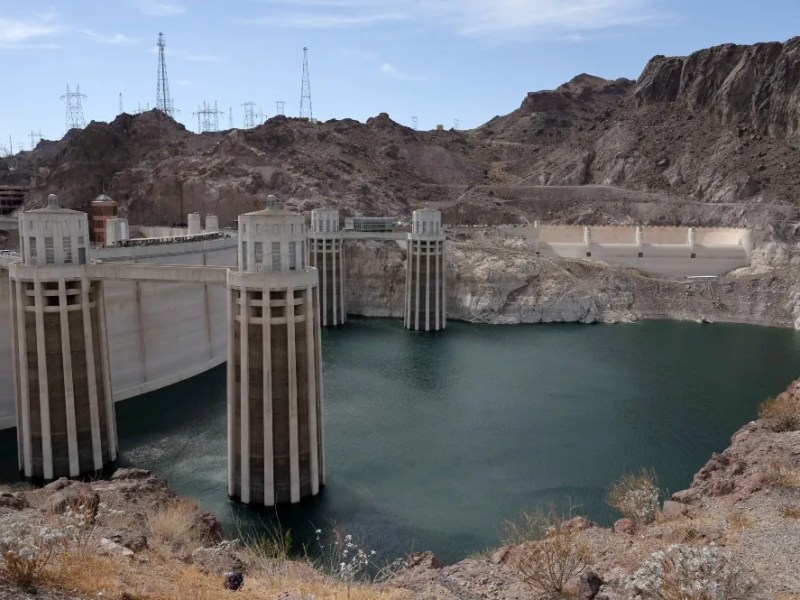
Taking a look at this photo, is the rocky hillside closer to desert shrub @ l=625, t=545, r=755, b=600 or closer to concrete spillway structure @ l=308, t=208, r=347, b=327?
concrete spillway structure @ l=308, t=208, r=347, b=327

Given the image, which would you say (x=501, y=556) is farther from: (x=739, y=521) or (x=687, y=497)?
(x=687, y=497)

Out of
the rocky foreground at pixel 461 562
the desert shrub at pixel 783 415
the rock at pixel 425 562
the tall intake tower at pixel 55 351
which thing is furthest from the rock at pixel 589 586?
the tall intake tower at pixel 55 351

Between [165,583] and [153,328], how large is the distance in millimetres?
29815

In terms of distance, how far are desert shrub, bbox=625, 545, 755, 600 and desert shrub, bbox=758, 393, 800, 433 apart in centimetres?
1438

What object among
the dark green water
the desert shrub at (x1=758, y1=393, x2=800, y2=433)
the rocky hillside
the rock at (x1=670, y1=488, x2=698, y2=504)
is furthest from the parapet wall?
the rock at (x1=670, y1=488, x2=698, y2=504)

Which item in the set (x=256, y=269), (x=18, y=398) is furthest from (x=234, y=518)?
(x=18, y=398)

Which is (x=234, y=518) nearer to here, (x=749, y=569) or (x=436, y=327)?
(x=749, y=569)

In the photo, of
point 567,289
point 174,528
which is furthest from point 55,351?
point 567,289

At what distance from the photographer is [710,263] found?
75.0 meters

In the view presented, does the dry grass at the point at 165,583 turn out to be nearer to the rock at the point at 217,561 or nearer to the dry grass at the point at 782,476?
the rock at the point at 217,561

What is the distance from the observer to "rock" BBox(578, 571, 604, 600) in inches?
445

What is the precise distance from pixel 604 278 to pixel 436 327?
63.2 ft

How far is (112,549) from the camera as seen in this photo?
42.5ft

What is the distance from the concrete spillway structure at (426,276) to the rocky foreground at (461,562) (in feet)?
141
